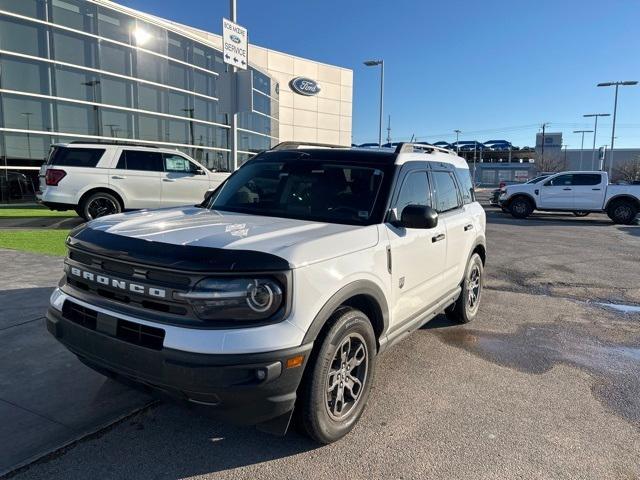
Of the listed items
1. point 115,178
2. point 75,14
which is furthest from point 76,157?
point 75,14

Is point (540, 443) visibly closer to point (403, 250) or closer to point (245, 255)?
point (403, 250)

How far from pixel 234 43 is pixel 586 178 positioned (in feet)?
50.4

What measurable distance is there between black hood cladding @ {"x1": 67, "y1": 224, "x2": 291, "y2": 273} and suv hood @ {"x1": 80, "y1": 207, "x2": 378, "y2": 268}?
4 centimetres

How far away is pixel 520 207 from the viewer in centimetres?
1934

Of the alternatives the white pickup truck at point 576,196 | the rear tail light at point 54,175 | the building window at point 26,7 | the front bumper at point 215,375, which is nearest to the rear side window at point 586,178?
the white pickup truck at point 576,196

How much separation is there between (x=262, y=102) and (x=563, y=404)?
90.9ft

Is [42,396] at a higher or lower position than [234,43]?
lower

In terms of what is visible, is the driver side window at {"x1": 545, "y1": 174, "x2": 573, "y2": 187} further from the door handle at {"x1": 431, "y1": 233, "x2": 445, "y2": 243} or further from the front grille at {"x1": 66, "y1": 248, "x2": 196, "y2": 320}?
the front grille at {"x1": 66, "y1": 248, "x2": 196, "y2": 320}

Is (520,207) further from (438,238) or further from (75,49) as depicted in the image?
(75,49)

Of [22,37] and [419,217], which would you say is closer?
[419,217]

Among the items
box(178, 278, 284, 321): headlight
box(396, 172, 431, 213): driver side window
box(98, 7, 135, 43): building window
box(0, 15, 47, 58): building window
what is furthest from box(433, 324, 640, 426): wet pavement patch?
box(98, 7, 135, 43): building window

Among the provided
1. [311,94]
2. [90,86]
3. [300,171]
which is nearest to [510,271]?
→ [300,171]

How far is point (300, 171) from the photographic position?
13.4 feet

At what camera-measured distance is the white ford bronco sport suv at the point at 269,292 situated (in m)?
2.45
